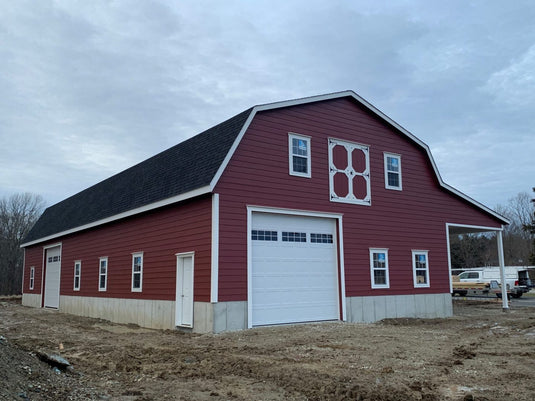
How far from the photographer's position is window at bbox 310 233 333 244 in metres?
15.6

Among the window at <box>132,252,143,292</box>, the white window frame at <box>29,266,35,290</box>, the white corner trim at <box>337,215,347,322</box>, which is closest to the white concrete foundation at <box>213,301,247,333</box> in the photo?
the white corner trim at <box>337,215,347,322</box>

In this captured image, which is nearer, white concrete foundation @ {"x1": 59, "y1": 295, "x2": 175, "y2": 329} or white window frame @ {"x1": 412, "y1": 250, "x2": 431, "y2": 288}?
white concrete foundation @ {"x1": 59, "y1": 295, "x2": 175, "y2": 329}

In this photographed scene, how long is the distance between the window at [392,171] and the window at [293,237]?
4.38 m

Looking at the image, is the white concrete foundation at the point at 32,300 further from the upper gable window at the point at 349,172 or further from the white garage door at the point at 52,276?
the upper gable window at the point at 349,172

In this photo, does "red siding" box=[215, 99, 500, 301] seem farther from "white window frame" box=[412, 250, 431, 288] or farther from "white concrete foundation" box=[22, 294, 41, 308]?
"white concrete foundation" box=[22, 294, 41, 308]

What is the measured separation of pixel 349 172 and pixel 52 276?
18.6 m

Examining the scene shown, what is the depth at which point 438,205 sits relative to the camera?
64.0 feet

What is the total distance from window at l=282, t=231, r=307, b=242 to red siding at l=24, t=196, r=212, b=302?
267 centimetres

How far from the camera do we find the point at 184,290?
14.2 meters

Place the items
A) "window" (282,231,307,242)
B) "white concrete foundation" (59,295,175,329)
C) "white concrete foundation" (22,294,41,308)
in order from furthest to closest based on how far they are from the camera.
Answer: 1. "white concrete foundation" (22,294,41,308)
2. "white concrete foundation" (59,295,175,329)
3. "window" (282,231,307,242)

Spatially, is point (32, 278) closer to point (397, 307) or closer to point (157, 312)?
point (157, 312)

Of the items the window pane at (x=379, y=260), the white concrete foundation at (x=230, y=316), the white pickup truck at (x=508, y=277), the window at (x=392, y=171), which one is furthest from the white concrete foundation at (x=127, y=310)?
the white pickup truck at (x=508, y=277)

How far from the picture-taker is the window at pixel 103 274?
65.8ft

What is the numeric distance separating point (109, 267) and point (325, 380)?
14630 mm
